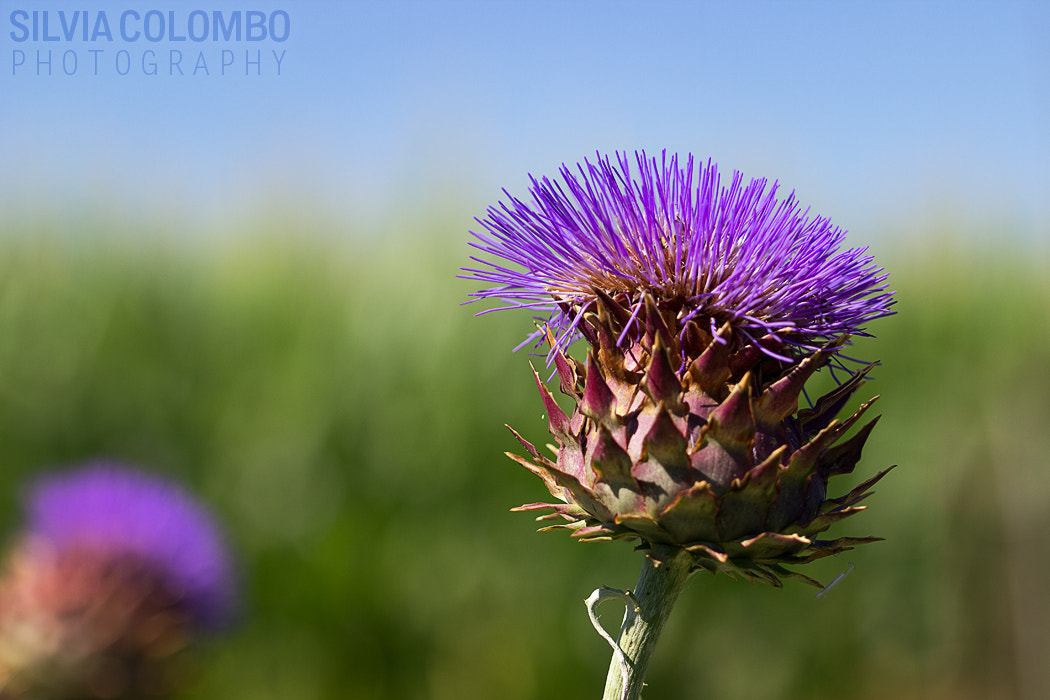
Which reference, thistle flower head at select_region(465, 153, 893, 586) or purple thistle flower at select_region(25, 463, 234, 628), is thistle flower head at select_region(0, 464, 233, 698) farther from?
thistle flower head at select_region(465, 153, 893, 586)

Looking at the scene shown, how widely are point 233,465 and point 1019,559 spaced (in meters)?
3.64

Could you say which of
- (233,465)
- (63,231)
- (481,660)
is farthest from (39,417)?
(481,660)

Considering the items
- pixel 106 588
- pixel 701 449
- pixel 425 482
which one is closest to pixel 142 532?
pixel 106 588

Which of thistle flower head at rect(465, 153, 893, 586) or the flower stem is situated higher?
thistle flower head at rect(465, 153, 893, 586)

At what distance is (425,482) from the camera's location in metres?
4.18

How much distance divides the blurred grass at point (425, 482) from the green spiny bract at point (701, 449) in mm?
2589

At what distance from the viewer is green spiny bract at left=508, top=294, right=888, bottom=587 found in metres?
1.17

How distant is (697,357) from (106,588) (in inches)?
62.5

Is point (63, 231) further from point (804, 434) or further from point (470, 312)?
point (804, 434)

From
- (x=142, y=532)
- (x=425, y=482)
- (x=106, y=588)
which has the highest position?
(x=142, y=532)

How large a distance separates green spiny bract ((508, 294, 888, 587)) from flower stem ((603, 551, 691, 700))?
0.15ft

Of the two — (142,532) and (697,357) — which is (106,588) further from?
(697,357)

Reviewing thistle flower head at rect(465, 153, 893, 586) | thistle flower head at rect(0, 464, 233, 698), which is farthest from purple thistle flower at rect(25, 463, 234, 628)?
thistle flower head at rect(465, 153, 893, 586)

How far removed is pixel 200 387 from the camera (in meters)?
4.79
